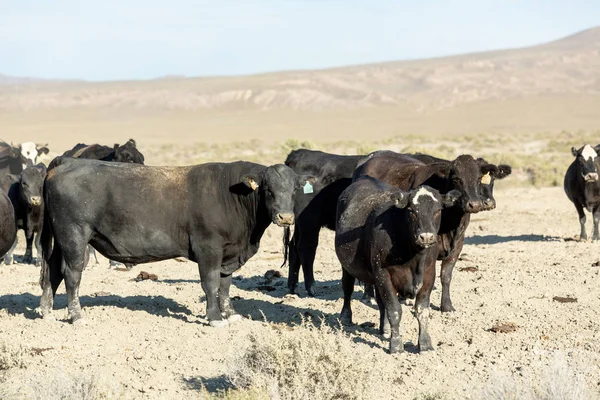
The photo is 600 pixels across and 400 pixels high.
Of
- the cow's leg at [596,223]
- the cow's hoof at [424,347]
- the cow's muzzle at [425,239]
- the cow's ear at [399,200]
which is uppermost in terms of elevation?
the cow's ear at [399,200]

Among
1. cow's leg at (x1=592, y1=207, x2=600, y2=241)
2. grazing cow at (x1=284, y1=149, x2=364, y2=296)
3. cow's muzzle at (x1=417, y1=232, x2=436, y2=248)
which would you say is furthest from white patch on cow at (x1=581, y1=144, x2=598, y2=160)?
cow's muzzle at (x1=417, y1=232, x2=436, y2=248)

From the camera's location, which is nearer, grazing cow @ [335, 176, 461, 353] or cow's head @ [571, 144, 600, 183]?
grazing cow @ [335, 176, 461, 353]

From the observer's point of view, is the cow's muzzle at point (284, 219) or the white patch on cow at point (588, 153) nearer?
the cow's muzzle at point (284, 219)

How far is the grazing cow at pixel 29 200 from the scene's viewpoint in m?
15.3

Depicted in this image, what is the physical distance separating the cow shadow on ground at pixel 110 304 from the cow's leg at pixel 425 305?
3059 millimetres

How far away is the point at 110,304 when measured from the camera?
1233cm

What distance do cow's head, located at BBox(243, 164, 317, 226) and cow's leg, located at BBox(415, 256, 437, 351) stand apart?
1.92m

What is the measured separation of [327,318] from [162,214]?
96.2 inches

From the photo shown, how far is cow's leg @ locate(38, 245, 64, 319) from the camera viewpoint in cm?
1153

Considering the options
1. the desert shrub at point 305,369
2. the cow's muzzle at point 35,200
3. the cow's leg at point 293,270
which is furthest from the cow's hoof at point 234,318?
the cow's muzzle at point 35,200

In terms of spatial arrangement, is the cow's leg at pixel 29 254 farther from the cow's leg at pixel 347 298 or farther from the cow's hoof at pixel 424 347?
the cow's hoof at pixel 424 347

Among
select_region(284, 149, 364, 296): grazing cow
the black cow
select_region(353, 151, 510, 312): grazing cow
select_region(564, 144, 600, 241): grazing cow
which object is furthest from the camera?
select_region(564, 144, 600, 241): grazing cow

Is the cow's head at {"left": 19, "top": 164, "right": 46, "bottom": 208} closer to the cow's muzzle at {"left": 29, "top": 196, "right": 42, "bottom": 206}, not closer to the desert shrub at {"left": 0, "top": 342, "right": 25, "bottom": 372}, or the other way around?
→ the cow's muzzle at {"left": 29, "top": 196, "right": 42, "bottom": 206}

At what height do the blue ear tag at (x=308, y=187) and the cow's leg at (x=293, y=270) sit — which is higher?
the blue ear tag at (x=308, y=187)
